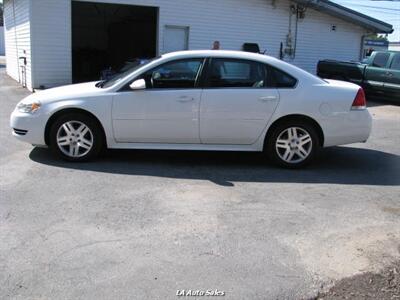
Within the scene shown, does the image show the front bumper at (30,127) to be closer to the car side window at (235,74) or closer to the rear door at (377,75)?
the car side window at (235,74)

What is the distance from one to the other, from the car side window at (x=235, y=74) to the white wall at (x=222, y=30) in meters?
9.71

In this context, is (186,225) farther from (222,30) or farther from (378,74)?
(222,30)

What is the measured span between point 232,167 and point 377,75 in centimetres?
1140

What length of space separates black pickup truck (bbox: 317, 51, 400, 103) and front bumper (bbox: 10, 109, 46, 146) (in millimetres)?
12504

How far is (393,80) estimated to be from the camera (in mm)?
16281

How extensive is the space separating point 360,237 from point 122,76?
390 cm

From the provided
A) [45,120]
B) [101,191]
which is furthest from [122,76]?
[101,191]

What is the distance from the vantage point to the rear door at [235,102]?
22.5ft

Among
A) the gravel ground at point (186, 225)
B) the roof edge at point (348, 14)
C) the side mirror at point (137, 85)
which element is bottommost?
the gravel ground at point (186, 225)

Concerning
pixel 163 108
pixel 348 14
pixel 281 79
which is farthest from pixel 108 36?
pixel 281 79

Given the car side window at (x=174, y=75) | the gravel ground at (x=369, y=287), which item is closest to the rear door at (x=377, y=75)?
the car side window at (x=174, y=75)

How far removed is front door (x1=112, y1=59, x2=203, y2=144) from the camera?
22.4 feet

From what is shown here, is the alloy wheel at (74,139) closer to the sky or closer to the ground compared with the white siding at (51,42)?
closer to the ground

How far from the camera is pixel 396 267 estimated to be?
405 centimetres
